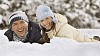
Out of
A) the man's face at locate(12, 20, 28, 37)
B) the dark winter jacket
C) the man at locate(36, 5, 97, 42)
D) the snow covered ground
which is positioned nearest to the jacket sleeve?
the man at locate(36, 5, 97, 42)

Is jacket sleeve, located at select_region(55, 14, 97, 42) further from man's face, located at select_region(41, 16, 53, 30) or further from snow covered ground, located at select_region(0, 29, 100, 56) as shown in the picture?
snow covered ground, located at select_region(0, 29, 100, 56)

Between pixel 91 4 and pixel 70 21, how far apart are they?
714 millimetres

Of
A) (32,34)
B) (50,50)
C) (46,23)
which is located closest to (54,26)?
(46,23)

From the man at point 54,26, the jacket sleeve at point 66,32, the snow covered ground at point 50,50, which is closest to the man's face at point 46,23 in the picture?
the man at point 54,26

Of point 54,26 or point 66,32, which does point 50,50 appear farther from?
point 54,26

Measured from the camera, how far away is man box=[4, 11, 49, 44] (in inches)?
118

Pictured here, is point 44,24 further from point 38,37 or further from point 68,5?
point 68,5

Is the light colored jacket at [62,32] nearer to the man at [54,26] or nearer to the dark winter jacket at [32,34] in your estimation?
the man at [54,26]

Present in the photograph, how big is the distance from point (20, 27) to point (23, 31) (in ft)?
0.17

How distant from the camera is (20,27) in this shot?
9.91 ft

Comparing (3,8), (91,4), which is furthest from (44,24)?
(91,4)

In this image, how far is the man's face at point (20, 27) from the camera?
3.02 meters

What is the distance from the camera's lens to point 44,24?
3121mm

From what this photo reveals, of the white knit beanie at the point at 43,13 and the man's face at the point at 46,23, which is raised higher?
the white knit beanie at the point at 43,13
